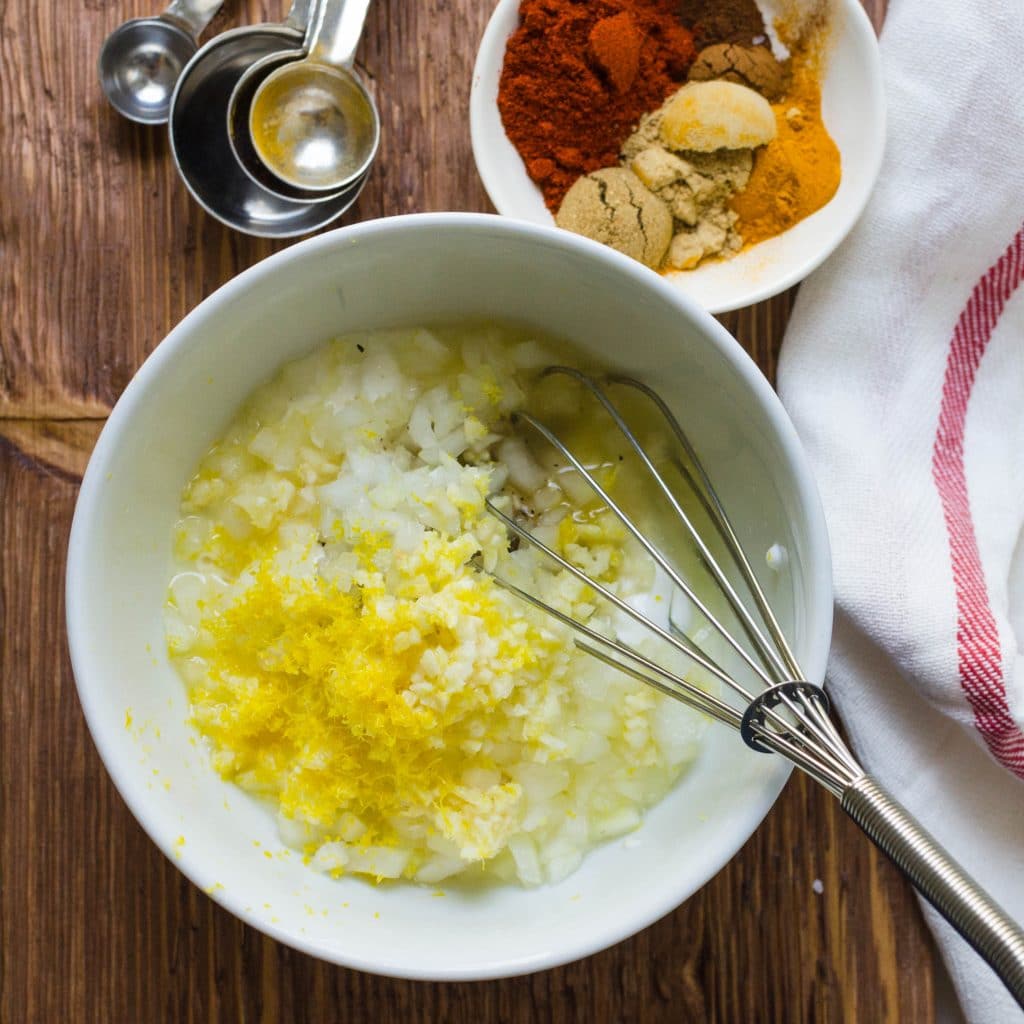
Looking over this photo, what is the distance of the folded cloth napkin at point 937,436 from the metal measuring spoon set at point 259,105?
45cm

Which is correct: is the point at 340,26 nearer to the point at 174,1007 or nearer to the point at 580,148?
the point at 580,148

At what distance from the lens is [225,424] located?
36.4 inches

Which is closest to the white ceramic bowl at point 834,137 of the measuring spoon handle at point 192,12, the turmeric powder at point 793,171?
the turmeric powder at point 793,171

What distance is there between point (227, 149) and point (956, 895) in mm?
851

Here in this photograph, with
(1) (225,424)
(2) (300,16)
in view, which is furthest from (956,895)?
(2) (300,16)

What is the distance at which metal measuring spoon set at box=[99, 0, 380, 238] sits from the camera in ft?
3.15

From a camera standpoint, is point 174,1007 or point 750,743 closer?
point 750,743

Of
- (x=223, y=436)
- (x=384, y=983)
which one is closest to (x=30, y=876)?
(x=384, y=983)

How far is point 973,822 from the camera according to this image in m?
1.00

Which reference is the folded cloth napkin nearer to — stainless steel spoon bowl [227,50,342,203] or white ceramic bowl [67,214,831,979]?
white ceramic bowl [67,214,831,979]

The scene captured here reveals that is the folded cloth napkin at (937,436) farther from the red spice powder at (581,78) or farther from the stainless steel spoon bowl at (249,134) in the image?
the stainless steel spoon bowl at (249,134)

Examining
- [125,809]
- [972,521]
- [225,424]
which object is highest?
[972,521]

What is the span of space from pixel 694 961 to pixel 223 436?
2.11 ft

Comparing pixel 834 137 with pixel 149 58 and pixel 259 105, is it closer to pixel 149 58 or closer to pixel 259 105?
→ pixel 259 105
